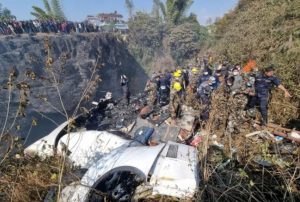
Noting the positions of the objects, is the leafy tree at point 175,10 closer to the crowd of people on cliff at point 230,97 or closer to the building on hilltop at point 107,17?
the building on hilltop at point 107,17

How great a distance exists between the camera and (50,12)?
3027 centimetres

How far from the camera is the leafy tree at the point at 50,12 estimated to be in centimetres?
2811

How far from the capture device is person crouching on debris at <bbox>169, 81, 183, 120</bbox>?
8930 millimetres

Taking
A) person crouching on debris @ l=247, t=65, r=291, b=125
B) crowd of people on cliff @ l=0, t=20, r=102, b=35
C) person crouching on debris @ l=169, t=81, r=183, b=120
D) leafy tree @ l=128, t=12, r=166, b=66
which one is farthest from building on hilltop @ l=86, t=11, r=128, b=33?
person crouching on debris @ l=247, t=65, r=291, b=125

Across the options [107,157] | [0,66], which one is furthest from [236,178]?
[0,66]

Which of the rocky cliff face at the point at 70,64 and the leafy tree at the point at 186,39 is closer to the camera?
the rocky cliff face at the point at 70,64

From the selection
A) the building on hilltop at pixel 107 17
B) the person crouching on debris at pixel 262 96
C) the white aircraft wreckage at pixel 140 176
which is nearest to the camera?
the white aircraft wreckage at pixel 140 176

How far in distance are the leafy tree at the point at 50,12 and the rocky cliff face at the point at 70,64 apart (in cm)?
367

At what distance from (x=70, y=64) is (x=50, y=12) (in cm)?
648

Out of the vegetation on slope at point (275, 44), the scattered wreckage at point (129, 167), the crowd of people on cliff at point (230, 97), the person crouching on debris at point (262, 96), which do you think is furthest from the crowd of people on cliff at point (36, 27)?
the person crouching on debris at point (262, 96)

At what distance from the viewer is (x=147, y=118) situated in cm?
932

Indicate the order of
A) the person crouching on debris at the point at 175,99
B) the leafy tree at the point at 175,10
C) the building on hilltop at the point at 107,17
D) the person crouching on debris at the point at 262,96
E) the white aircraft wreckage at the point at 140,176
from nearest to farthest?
the white aircraft wreckage at the point at 140,176
the person crouching on debris at the point at 262,96
the person crouching on debris at the point at 175,99
the leafy tree at the point at 175,10
the building on hilltop at the point at 107,17

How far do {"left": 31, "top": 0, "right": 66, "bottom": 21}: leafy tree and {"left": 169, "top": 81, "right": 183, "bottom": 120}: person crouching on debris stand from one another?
2226 centimetres

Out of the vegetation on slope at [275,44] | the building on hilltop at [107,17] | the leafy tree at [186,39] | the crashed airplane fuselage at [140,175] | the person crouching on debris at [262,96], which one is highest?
the building on hilltop at [107,17]
